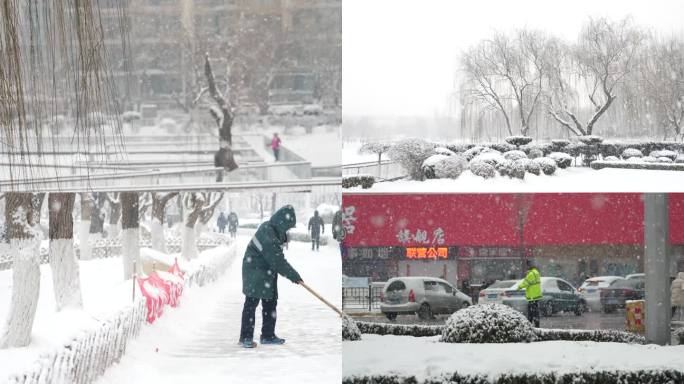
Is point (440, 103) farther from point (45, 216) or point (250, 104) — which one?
point (45, 216)

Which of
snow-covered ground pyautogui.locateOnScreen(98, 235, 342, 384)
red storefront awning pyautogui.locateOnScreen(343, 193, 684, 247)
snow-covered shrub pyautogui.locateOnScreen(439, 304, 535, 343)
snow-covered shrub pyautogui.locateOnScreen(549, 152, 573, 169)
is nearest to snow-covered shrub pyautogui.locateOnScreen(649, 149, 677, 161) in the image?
red storefront awning pyautogui.locateOnScreen(343, 193, 684, 247)

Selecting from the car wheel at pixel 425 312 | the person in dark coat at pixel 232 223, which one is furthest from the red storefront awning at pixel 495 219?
the person in dark coat at pixel 232 223

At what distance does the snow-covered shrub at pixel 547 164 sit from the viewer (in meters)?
6.05

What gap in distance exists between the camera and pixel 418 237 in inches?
236

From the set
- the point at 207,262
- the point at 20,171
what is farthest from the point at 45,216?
the point at 207,262

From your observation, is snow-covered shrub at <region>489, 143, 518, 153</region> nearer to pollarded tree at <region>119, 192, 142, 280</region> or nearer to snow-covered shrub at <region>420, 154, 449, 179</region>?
snow-covered shrub at <region>420, 154, 449, 179</region>

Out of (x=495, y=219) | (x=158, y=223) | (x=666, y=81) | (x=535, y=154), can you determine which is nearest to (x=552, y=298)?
(x=495, y=219)

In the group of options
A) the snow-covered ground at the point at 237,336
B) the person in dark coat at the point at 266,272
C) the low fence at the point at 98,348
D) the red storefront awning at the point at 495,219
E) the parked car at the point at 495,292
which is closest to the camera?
the low fence at the point at 98,348

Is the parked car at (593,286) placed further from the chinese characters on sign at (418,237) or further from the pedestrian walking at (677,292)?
the chinese characters on sign at (418,237)

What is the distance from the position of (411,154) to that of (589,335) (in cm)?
173

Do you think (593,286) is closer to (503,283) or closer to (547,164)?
(503,283)

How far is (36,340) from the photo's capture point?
486cm

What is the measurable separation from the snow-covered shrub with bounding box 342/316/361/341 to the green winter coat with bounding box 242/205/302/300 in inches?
19.0

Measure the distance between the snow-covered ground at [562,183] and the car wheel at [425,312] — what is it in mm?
803
